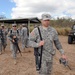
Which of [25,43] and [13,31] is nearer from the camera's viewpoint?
[13,31]

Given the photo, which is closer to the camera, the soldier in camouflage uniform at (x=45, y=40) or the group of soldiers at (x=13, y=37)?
the soldier in camouflage uniform at (x=45, y=40)

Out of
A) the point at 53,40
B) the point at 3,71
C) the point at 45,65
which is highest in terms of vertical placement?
the point at 53,40

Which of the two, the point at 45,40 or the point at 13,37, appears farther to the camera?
the point at 13,37

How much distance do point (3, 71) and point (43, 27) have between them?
167 inches

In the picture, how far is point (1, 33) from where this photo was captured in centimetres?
1287

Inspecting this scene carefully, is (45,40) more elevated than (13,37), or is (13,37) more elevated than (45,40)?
(45,40)

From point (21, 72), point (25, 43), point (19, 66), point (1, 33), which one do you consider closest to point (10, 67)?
point (19, 66)

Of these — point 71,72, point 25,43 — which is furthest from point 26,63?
point 25,43

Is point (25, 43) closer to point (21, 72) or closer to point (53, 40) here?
point (21, 72)

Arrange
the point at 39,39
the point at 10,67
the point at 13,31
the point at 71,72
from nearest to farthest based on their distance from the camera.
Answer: the point at 39,39, the point at 71,72, the point at 10,67, the point at 13,31

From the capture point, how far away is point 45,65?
15.2 ft

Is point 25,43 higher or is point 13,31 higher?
→ point 13,31

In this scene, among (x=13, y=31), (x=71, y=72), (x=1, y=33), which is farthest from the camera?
(x=1, y=33)

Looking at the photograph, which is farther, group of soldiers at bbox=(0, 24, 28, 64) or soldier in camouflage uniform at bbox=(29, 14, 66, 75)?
group of soldiers at bbox=(0, 24, 28, 64)
